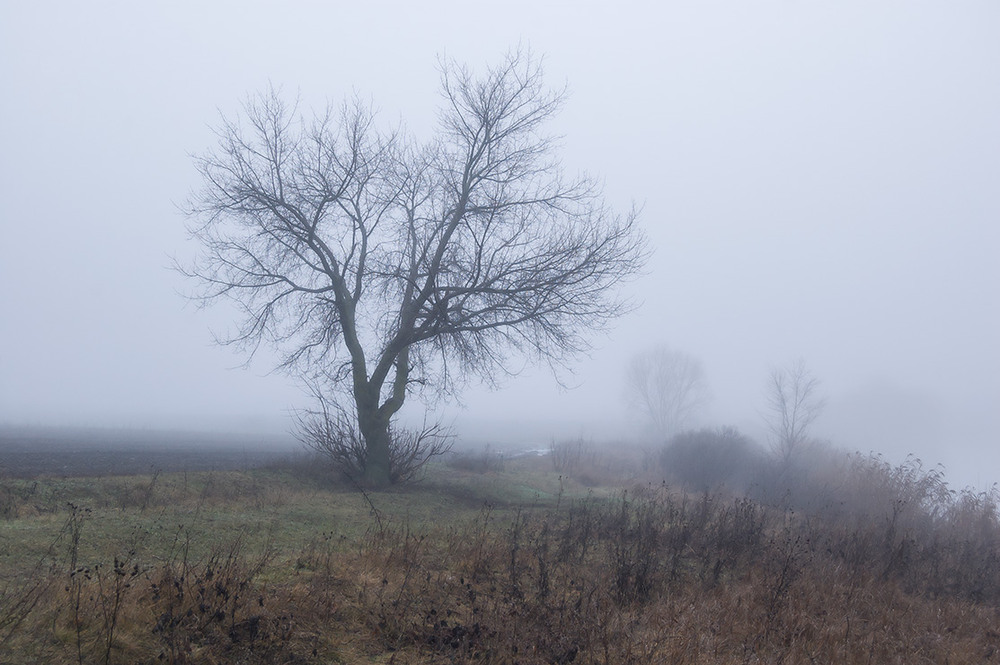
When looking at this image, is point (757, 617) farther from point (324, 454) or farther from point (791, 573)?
point (324, 454)

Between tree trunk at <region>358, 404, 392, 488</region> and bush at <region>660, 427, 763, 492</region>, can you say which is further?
bush at <region>660, 427, 763, 492</region>

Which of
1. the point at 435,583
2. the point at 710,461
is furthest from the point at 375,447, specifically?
the point at 710,461

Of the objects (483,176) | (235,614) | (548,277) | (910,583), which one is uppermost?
(483,176)

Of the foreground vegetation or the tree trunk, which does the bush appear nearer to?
the foreground vegetation

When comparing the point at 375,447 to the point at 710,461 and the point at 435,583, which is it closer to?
the point at 435,583

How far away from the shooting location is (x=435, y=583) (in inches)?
286

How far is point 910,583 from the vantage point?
10852 mm

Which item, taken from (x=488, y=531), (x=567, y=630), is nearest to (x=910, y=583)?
(x=488, y=531)

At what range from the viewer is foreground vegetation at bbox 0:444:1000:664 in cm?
532

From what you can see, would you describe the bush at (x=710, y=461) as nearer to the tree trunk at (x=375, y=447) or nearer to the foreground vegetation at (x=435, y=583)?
the foreground vegetation at (x=435, y=583)

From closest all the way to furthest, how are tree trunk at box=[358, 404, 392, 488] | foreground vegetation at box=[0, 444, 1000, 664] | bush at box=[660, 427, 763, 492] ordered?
foreground vegetation at box=[0, 444, 1000, 664] → tree trunk at box=[358, 404, 392, 488] → bush at box=[660, 427, 763, 492]

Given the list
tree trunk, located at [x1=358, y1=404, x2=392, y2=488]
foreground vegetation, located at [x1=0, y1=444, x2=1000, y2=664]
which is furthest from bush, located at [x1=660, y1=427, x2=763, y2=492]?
tree trunk, located at [x1=358, y1=404, x2=392, y2=488]

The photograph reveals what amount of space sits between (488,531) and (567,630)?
4.37 meters

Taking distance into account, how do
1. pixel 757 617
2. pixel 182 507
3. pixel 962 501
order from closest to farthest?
pixel 757 617 → pixel 182 507 → pixel 962 501
